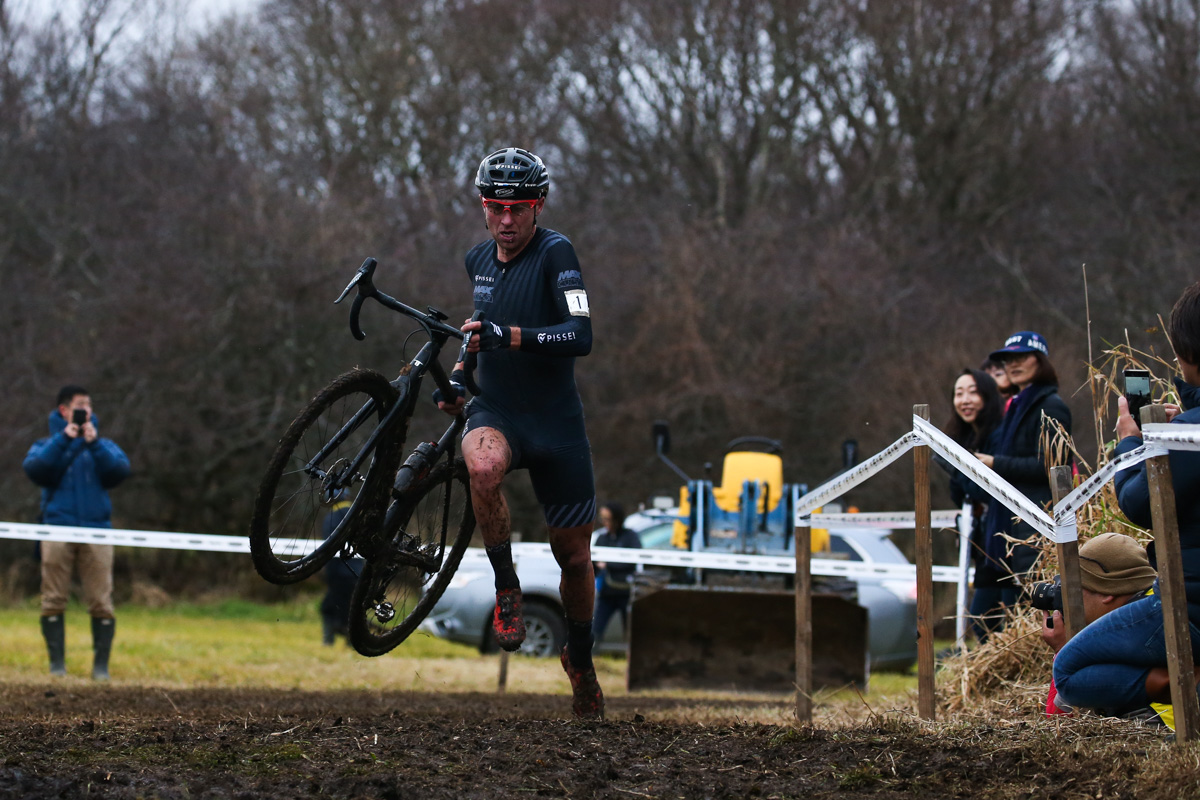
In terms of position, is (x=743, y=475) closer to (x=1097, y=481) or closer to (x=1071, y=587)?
(x=1071, y=587)

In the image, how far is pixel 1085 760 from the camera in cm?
450

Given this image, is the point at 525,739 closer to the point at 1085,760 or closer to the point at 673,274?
the point at 1085,760

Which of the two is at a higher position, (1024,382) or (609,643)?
(1024,382)

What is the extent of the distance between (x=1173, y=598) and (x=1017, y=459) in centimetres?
348

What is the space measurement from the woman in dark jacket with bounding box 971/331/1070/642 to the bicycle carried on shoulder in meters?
3.31

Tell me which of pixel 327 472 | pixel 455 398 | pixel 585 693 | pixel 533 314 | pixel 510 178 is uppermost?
pixel 510 178

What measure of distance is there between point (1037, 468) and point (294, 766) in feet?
16.2

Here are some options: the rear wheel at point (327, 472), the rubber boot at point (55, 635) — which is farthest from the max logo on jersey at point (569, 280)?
the rubber boot at point (55, 635)

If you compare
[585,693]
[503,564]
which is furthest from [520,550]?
[503,564]

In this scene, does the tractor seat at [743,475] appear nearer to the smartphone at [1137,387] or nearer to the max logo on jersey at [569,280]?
the max logo on jersey at [569,280]

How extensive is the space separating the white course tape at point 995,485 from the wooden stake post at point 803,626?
0.99 m

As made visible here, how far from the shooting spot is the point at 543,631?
14.2 meters

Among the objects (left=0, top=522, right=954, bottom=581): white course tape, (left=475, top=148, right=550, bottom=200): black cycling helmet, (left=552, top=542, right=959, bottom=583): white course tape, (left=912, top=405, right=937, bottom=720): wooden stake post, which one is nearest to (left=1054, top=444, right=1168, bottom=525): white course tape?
(left=912, top=405, right=937, bottom=720): wooden stake post

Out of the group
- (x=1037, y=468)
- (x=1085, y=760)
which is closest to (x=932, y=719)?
(x=1085, y=760)
